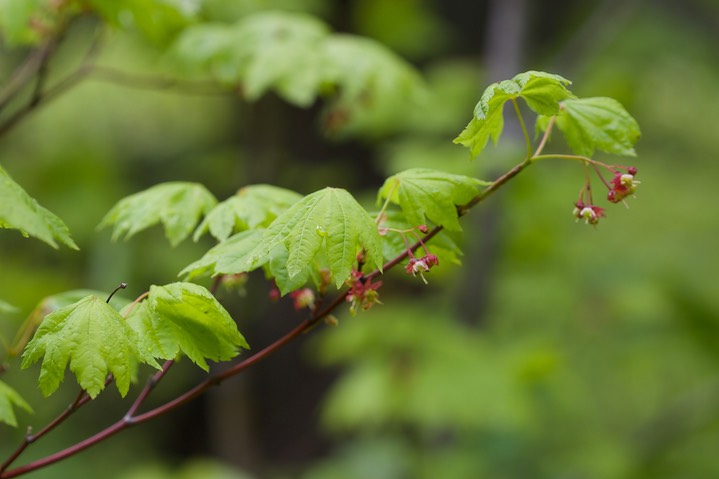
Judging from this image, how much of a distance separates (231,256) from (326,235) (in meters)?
0.15

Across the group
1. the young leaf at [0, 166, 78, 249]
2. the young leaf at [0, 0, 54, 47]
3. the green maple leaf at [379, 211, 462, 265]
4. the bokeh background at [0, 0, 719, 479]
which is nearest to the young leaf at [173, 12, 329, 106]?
the young leaf at [0, 0, 54, 47]

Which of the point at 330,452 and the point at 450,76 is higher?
the point at 450,76

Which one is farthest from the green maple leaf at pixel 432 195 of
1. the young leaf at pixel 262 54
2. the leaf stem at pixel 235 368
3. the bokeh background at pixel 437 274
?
the bokeh background at pixel 437 274

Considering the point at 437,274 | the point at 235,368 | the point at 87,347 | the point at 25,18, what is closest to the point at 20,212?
the point at 87,347

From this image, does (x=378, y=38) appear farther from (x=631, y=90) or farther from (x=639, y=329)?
(x=639, y=329)

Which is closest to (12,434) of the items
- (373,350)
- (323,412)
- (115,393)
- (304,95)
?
(115,393)

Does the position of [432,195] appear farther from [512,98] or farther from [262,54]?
[262,54]

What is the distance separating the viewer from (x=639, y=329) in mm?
3727

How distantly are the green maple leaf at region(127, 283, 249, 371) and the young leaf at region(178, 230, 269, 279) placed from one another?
43mm

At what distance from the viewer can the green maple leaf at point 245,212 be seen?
1204 millimetres

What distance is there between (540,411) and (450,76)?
1584 mm

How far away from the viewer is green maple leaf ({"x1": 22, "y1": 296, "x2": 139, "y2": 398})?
96 centimetres

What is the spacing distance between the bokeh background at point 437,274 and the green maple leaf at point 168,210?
149 centimetres

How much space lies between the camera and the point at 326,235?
999 millimetres
